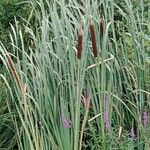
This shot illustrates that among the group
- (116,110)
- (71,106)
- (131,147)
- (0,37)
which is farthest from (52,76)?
(0,37)

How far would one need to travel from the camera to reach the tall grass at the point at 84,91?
2908 mm

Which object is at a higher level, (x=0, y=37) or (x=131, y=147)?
(x=0, y=37)

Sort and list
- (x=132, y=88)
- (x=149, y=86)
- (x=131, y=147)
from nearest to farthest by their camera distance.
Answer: (x=131, y=147)
(x=149, y=86)
(x=132, y=88)

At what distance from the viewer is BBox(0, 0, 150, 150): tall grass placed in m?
2.91

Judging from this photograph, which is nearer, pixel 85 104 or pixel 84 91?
pixel 85 104

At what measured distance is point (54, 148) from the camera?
297cm

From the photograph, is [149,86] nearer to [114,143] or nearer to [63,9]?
[114,143]

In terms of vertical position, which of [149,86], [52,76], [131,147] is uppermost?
[52,76]

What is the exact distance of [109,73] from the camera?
3.22 metres

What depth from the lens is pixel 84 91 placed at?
3207 mm

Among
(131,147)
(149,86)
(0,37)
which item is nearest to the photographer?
(131,147)

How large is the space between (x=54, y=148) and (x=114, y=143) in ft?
1.29

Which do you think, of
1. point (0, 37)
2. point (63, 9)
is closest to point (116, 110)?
point (63, 9)

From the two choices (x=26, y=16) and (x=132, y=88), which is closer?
(x=132, y=88)
